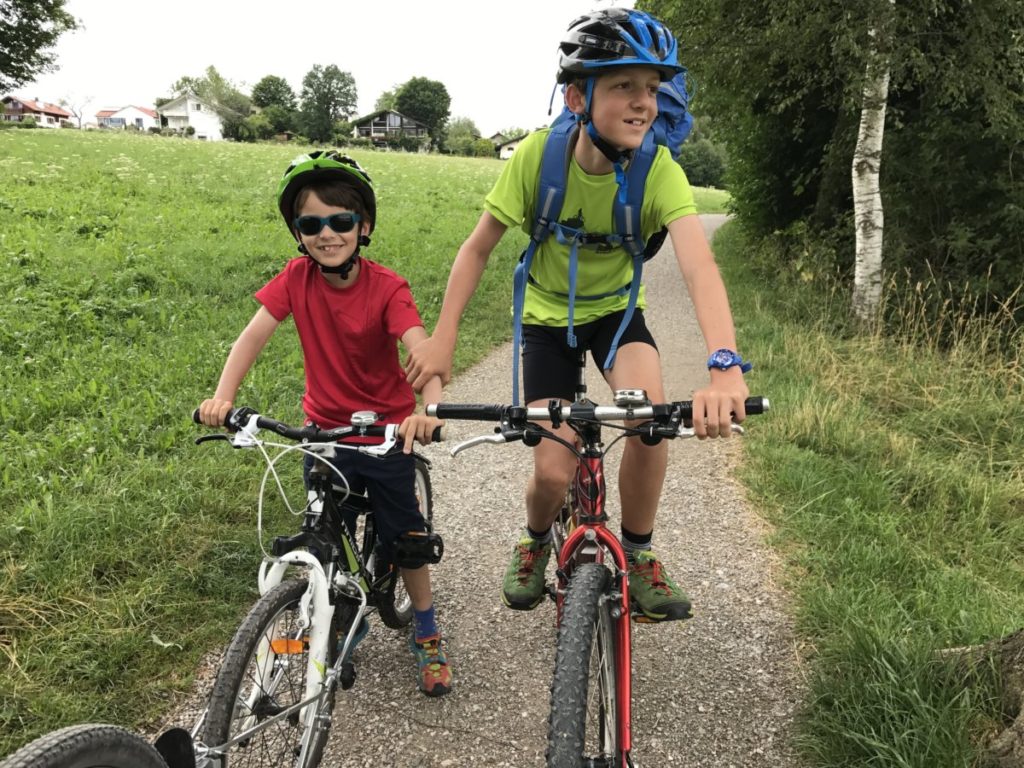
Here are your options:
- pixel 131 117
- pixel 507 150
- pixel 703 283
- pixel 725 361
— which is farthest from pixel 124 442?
pixel 131 117

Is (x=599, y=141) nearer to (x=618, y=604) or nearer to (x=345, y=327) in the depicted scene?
(x=345, y=327)

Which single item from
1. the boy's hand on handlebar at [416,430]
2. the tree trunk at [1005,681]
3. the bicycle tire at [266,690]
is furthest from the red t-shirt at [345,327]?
the tree trunk at [1005,681]

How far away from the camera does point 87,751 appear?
142 cm

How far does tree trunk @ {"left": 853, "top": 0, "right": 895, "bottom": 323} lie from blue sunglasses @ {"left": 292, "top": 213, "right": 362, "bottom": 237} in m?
7.56

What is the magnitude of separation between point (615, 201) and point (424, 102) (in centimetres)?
11046

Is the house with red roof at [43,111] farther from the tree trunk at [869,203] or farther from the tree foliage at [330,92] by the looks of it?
the tree trunk at [869,203]

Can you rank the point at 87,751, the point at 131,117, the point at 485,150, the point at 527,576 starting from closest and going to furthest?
the point at 87,751 < the point at 527,576 < the point at 485,150 < the point at 131,117

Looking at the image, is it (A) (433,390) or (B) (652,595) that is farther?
(B) (652,595)

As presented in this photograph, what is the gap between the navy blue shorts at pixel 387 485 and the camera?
8.42ft

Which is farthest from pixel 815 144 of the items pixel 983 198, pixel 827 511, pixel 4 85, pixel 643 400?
pixel 4 85

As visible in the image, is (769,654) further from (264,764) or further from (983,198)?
(983,198)

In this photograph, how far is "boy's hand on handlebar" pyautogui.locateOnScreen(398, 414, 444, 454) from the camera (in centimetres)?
204

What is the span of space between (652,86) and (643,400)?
110 cm

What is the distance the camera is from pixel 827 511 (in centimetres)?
421
